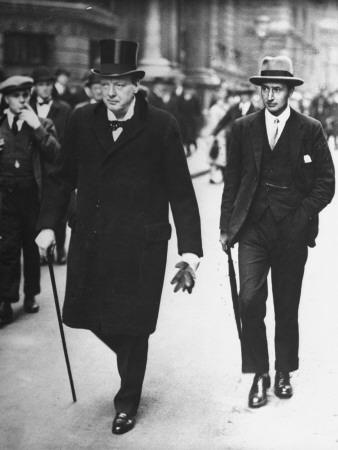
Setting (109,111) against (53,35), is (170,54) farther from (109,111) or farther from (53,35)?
(109,111)

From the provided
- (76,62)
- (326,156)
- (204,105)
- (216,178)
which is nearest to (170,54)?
(204,105)

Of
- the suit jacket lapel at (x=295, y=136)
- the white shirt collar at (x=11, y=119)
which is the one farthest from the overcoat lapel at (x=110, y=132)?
the white shirt collar at (x=11, y=119)

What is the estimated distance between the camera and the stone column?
28766 millimetres

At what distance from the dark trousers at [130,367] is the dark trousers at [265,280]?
66 cm

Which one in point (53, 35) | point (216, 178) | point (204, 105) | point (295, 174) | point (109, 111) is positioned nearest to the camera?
point (109, 111)

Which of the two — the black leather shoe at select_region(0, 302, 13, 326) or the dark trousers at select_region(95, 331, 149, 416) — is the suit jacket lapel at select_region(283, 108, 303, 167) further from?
the black leather shoe at select_region(0, 302, 13, 326)

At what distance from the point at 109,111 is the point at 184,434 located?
5.83 ft

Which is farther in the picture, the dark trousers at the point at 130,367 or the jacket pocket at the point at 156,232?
the dark trousers at the point at 130,367

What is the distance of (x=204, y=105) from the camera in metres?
32.6

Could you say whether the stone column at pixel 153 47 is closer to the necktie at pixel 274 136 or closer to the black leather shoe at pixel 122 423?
the necktie at pixel 274 136

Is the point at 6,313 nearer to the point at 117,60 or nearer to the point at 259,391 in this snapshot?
the point at 259,391

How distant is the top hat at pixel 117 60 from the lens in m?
4.43

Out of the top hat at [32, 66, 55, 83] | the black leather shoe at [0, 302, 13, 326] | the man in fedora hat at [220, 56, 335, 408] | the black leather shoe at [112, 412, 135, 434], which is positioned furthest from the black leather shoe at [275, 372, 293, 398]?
the top hat at [32, 66, 55, 83]

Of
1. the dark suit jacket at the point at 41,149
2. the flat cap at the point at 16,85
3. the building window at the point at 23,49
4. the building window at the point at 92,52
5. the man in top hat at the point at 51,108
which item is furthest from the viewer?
the building window at the point at 92,52
